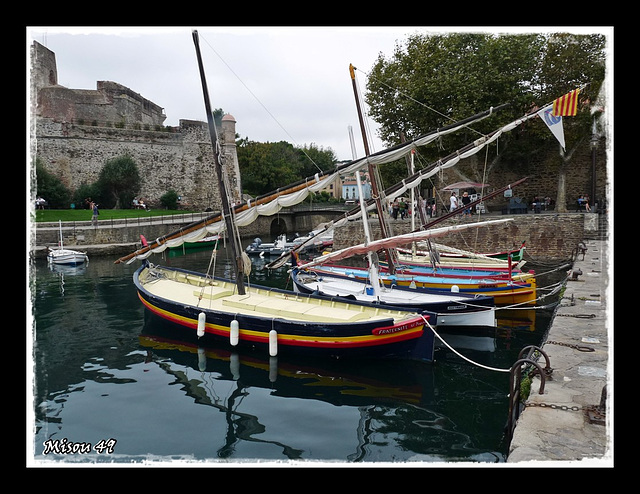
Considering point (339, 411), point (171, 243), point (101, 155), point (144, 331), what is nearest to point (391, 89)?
point (171, 243)

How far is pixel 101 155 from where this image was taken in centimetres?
4122

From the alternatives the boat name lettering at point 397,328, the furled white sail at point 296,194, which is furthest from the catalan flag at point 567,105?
the boat name lettering at point 397,328

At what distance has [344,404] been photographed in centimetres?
828

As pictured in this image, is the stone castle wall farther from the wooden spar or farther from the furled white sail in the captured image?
the wooden spar

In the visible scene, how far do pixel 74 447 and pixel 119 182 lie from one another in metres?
38.2

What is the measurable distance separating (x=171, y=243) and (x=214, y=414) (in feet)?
21.5

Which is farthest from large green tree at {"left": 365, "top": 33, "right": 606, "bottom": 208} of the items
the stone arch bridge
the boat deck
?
the boat deck

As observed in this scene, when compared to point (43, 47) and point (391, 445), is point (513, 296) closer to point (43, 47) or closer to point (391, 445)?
point (391, 445)

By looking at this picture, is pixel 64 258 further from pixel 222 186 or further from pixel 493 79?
pixel 493 79

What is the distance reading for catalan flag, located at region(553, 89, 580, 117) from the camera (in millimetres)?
10742

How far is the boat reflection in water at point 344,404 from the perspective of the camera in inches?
267

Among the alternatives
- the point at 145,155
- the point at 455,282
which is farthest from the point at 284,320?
the point at 145,155

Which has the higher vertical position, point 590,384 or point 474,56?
point 474,56

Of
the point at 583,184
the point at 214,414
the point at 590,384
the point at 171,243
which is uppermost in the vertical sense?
the point at 583,184
